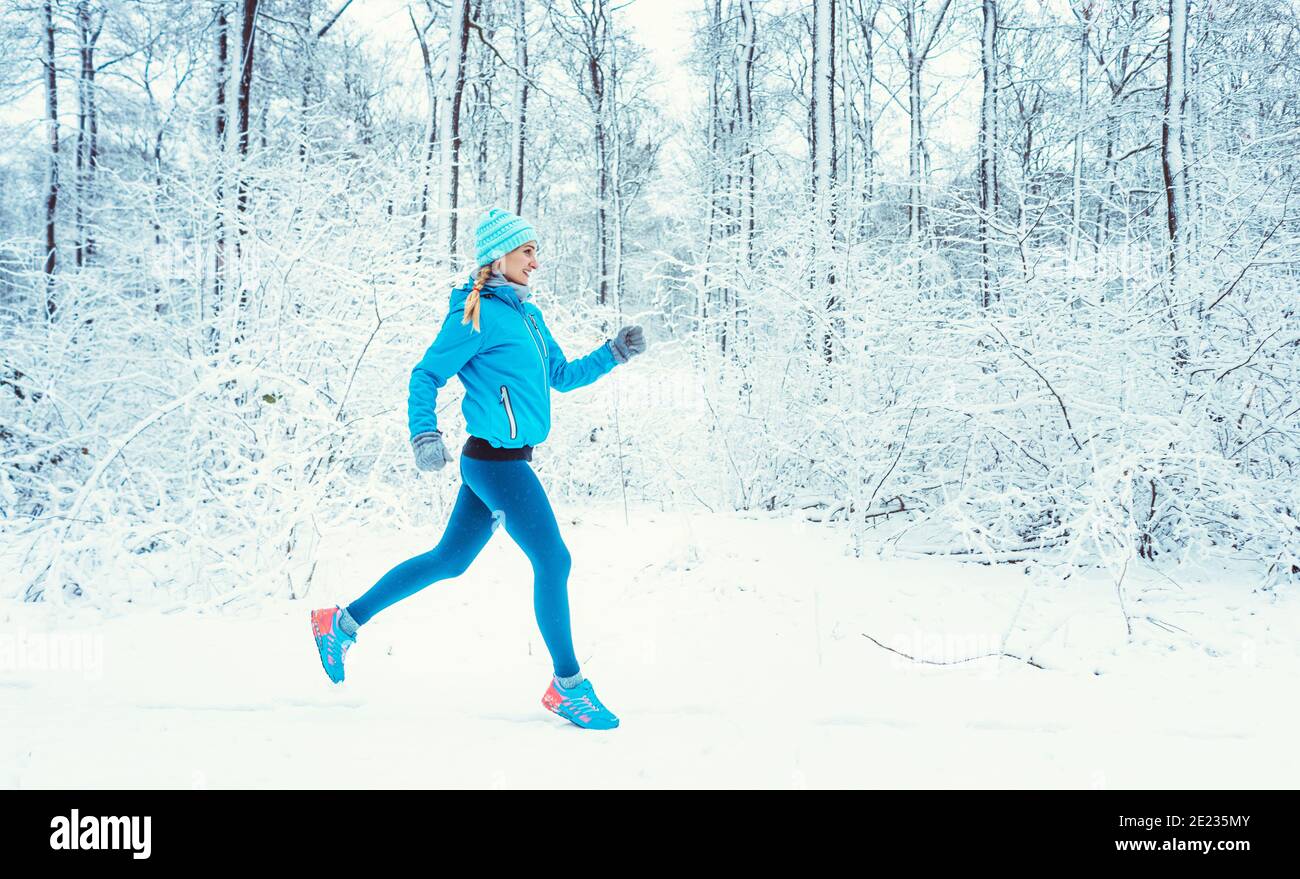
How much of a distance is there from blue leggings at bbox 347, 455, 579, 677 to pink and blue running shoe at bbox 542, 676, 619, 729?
57 mm

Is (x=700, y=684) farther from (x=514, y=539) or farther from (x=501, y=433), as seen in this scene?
(x=501, y=433)

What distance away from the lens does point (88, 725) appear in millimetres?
2277

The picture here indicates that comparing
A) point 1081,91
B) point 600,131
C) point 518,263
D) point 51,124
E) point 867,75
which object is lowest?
point 518,263

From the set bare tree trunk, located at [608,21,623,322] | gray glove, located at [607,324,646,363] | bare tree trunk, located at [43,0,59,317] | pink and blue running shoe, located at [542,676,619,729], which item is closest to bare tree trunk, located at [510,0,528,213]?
bare tree trunk, located at [608,21,623,322]

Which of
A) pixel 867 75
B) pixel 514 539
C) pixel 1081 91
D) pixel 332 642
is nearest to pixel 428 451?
pixel 514 539

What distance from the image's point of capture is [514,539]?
232 cm

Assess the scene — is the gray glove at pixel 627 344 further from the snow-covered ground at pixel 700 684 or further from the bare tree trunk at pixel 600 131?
the bare tree trunk at pixel 600 131

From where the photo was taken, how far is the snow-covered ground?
2086mm

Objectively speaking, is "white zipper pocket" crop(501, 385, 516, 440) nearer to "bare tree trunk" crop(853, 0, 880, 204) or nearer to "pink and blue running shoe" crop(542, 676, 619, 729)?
"pink and blue running shoe" crop(542, 676, 619, 729)

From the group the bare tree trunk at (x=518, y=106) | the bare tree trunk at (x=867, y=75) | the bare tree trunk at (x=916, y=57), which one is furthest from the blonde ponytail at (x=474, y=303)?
the bare tree trunk at (x=867, y=75)

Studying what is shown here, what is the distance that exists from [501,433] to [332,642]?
40.5 inches

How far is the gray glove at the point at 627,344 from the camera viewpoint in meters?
2.55
